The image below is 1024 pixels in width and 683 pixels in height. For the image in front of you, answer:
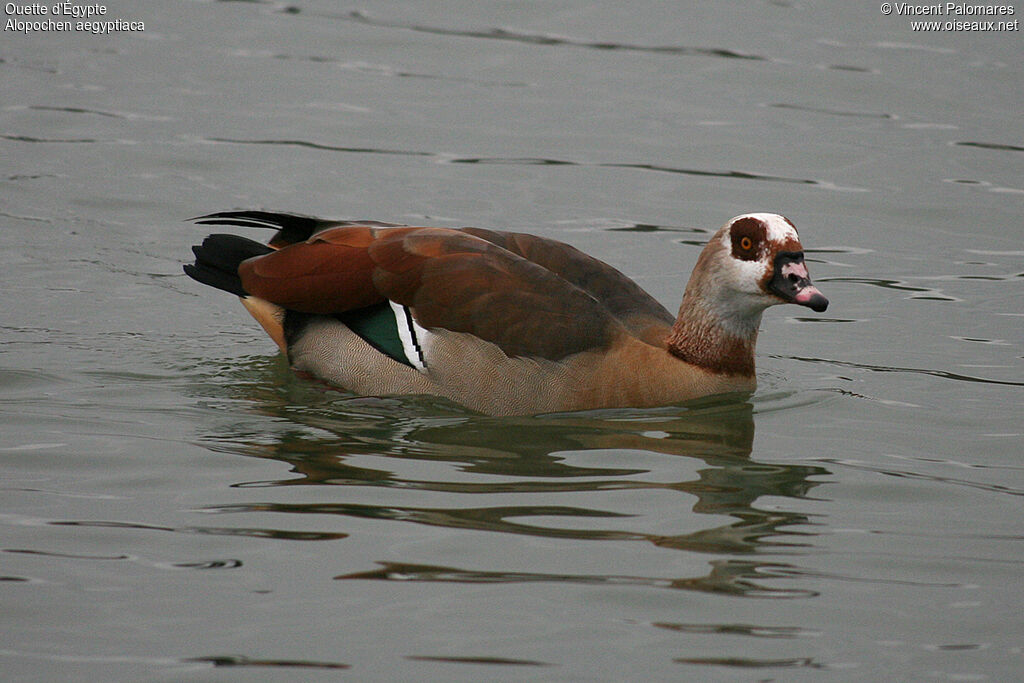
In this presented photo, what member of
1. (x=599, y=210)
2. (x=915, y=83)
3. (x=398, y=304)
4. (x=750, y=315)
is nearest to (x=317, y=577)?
(x=398, y=304)

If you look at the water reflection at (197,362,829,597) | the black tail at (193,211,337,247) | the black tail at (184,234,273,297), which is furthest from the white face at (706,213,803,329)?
the black tail at (184,234,273,297)

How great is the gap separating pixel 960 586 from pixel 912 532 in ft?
1.85

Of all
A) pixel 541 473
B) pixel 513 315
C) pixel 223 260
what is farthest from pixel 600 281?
pixel 223 260

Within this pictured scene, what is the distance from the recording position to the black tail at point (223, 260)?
8461mm

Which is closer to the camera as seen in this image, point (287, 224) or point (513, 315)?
point (513, 315)

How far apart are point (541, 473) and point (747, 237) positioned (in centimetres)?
185

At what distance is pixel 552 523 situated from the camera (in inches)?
237

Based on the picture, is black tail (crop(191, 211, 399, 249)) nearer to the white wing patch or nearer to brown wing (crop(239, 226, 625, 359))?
brown wing (crop(239, 226, 625, 359))

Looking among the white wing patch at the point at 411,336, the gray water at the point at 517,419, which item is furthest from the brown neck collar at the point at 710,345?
the white wing patch at the point at 411,336

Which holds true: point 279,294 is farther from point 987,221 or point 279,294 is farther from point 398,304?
point 987,221

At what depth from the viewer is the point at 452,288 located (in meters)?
7.79

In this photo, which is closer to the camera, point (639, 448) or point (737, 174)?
point (639, 448)

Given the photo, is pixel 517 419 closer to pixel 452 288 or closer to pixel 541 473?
pixel 452 288

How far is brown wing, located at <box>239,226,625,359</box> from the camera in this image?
7711 millimetres
